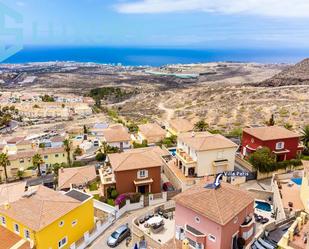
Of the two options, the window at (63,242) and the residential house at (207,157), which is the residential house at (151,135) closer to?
the residential house at (207,157)

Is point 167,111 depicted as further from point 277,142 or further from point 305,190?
point 305,190

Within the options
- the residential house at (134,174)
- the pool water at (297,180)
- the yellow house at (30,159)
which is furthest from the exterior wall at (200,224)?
the yellow house at (30,159)

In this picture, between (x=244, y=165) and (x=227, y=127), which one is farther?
(x=227, y=127)

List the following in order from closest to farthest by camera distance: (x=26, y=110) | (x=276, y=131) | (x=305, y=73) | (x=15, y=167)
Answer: (x=276, y=131) < (x=15, y=167) < (x=26, y=110) < (x=305, y=73)

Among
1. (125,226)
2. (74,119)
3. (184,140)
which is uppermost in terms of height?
(184,140)

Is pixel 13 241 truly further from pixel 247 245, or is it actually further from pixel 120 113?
pixel 120 113

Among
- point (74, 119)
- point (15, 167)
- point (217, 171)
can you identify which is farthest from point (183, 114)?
point (217, 171)

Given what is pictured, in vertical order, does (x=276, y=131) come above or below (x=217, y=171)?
above

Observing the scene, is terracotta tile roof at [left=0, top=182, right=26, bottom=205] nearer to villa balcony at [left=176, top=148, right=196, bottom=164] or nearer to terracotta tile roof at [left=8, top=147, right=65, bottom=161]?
terracotta tile roof at [left=8, top=147, right=65, bottom=161]
